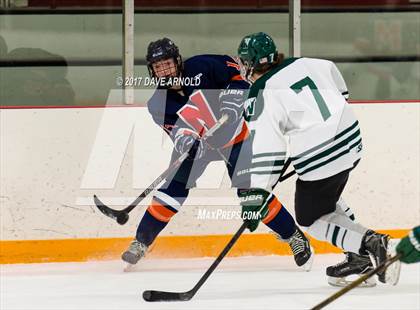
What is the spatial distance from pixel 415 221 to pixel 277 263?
73 cm

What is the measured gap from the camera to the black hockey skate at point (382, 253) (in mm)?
3838

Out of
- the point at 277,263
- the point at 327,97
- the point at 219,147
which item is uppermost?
the point at 327,97

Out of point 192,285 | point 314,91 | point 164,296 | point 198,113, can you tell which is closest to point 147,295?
point 164,296

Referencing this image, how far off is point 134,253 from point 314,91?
1.37 m

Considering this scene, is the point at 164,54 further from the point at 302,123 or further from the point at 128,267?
the point at 302,123

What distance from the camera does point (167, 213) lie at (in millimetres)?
4887

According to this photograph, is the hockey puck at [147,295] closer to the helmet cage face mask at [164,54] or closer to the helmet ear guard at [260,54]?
the helmet ear guard at [260,54]

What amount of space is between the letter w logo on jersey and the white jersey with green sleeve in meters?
0.95

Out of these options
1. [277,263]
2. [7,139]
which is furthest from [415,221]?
[7,139]

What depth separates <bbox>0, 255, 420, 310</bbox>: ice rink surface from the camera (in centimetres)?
401

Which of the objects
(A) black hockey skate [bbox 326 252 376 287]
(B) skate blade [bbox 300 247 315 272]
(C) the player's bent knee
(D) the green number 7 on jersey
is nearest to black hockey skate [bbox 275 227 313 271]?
(B) skate blade [bbox 300 247 315 272]

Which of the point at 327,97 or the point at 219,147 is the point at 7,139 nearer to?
the point at 219,147

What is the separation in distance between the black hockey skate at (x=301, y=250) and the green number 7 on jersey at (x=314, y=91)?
0.93 metres

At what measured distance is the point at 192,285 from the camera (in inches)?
177
